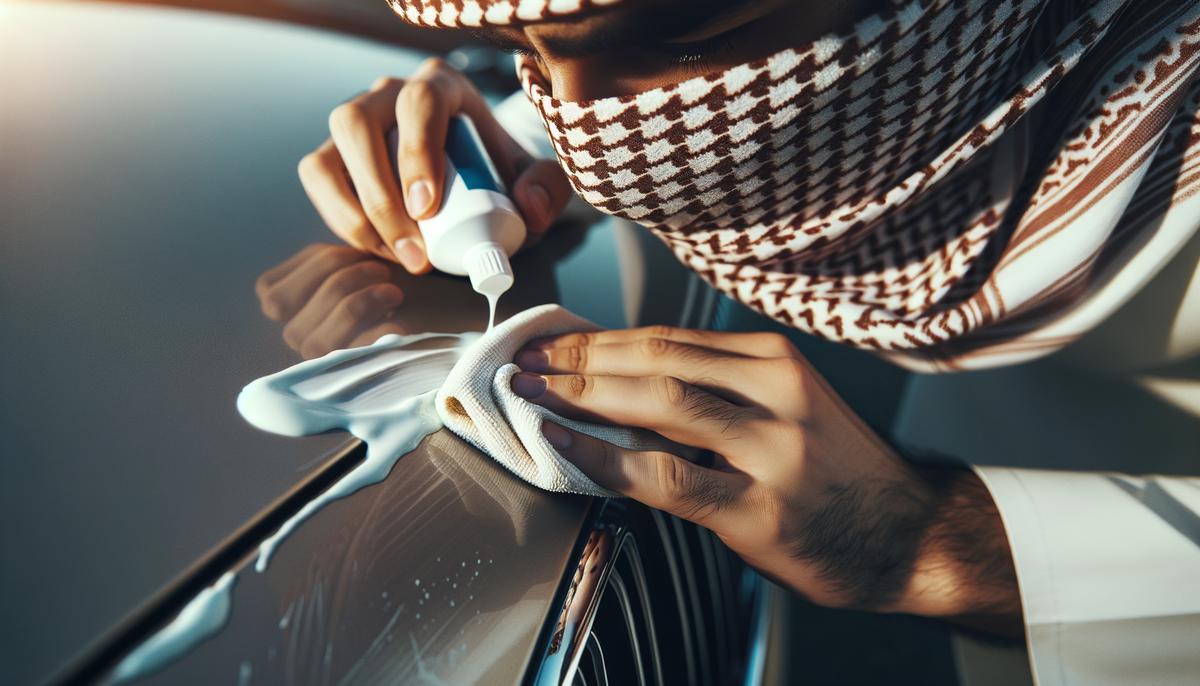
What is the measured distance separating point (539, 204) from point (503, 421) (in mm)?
328

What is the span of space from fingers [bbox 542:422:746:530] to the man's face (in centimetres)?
30

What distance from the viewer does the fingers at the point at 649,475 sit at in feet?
1.64

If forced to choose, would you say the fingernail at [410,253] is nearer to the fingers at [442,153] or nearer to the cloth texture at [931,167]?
the fingers at [442,153]

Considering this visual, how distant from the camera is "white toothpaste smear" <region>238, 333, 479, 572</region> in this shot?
18.8 inches

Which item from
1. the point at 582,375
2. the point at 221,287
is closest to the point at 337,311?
the point at 221,287

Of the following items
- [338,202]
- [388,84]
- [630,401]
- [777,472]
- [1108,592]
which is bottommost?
[1108,592]

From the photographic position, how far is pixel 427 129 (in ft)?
2.48

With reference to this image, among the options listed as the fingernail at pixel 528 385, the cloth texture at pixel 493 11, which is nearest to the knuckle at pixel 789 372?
the fingernail at pixel 528 385

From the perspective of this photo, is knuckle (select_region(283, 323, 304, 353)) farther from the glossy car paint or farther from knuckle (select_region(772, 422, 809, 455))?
knuckle (select_region(772, 422, 809, 455))

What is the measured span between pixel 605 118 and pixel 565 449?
294mm

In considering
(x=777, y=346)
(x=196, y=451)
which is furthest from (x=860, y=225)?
(x=196, y=451)

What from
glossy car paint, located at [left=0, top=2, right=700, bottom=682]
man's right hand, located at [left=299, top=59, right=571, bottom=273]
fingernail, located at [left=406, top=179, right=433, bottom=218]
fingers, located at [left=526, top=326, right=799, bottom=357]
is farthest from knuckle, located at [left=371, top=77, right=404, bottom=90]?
fingers, located at [left=526, top=326, right=799, bottom=357]

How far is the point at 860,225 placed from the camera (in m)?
0.77

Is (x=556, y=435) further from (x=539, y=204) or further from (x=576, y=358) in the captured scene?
(x=539, y=204)
